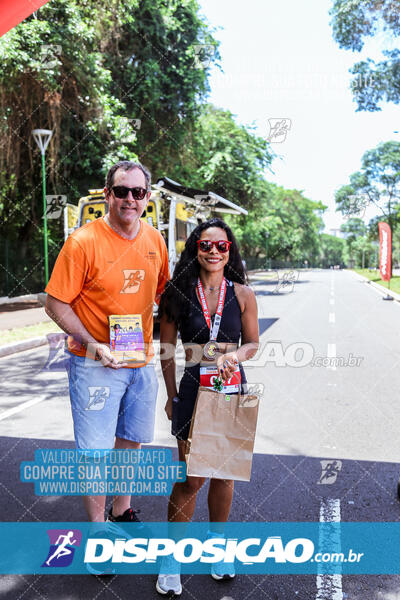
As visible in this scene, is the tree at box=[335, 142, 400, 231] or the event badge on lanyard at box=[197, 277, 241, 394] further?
the tree at box=[335, 142, 400, 231]

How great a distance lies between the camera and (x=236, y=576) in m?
2.74

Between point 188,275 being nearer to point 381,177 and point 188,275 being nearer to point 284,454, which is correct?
point 284,454

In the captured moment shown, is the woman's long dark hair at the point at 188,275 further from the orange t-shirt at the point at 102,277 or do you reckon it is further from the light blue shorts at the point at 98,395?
the light blue shorts at the point at 98,395

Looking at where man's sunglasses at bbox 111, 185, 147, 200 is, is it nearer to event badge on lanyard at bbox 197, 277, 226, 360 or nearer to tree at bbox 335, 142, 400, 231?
event badge on lanyard at bbox 197, 277, 226, 360

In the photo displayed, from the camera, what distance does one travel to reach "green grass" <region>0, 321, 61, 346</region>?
10.0 meters

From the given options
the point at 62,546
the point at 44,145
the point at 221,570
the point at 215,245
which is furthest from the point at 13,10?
the point at 44,145

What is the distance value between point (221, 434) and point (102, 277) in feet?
3.06

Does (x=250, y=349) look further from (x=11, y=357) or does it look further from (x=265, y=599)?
(x=11, y=357)

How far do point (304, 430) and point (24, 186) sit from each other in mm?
15815

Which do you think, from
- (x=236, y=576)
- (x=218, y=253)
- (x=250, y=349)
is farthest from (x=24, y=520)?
(x=218, y=253)

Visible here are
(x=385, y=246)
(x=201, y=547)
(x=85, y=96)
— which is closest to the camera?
(x=201, y=547)

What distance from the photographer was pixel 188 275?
8.68 feet

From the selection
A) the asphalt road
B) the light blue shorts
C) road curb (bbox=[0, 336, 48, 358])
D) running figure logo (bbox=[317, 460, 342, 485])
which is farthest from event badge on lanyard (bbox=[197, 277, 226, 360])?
road curb (bbox=[0, 336, 48, 358])

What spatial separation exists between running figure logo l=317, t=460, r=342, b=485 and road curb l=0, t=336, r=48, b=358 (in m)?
6.51
